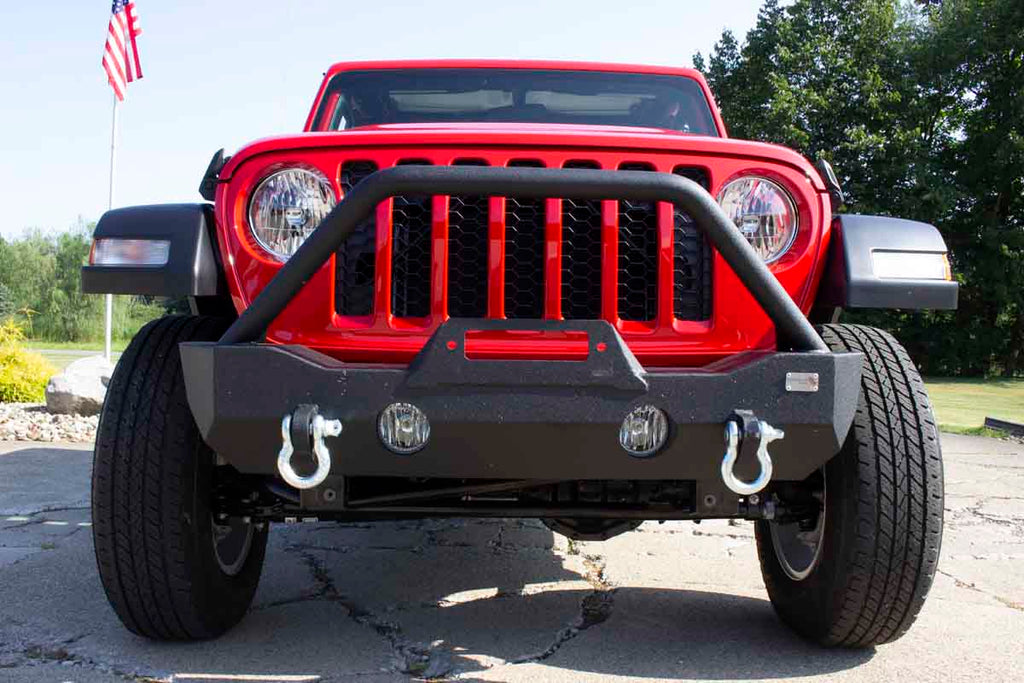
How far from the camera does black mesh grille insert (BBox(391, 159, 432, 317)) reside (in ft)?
7.65

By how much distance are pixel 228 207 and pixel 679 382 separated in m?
1.24

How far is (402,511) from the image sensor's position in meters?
2.52

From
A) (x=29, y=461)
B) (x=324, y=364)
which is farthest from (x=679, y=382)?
(x=29, y=461)

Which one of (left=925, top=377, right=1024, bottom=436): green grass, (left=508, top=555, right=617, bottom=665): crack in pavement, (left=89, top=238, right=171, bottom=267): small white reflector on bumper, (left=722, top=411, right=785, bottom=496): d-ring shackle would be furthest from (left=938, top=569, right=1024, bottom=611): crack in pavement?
(left=925, top=377, right=1024, bottom=436): green grass

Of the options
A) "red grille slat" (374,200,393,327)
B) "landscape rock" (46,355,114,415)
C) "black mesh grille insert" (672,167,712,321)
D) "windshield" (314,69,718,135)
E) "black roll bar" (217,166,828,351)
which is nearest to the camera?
"black roll bar" (217,166,828,351)

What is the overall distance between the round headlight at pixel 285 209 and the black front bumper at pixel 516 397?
0.41m

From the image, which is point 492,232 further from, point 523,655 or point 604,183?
point 523,655

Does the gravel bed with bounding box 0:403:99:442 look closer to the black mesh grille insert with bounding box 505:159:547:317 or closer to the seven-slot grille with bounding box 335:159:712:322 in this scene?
the seven-slot grille with bounding box 335:159:712:322

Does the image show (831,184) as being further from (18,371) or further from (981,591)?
(18,371)

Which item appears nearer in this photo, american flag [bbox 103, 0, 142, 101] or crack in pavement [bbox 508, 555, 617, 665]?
crack in pavement [bbox 508, 555, 617, 665]

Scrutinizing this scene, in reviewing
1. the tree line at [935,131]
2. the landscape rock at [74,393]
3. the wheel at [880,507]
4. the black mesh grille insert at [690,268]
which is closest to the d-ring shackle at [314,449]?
the black mesh grille insert at [690,268]

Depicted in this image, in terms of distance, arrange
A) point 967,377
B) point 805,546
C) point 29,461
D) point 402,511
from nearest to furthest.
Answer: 1. point 402,511
2. point 805,546
3. point 29,461
4. point 967,377

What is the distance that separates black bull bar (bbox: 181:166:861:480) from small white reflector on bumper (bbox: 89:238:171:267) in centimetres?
39

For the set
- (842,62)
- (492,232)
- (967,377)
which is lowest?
(967,377)
